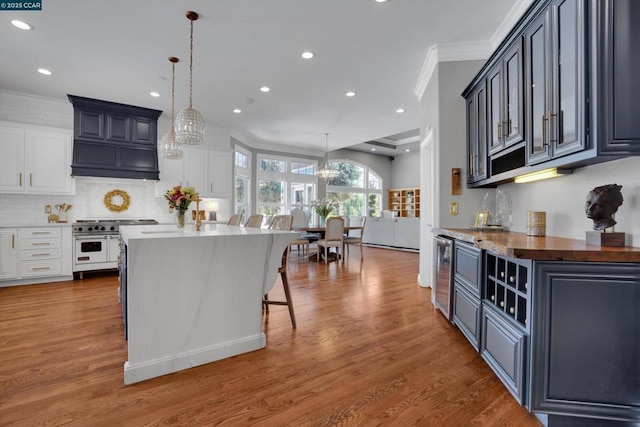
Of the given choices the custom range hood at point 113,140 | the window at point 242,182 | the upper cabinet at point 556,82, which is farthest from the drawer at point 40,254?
the upper cabinet at point 556,82

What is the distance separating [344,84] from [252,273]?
3.33 m

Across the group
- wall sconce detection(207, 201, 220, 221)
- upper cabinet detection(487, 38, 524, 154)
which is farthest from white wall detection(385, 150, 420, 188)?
upper cabinet detection(487, 38, 524, 154)

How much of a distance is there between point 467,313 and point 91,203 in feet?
19.5

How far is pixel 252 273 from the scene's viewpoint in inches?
93.9

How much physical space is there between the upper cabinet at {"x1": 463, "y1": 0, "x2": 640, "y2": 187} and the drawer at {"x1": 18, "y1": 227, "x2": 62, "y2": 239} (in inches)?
234

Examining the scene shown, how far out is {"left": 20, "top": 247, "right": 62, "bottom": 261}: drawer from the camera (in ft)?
14.6

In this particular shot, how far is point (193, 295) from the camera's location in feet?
7.03

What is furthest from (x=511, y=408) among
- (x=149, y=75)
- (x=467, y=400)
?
(x=149, y=75)

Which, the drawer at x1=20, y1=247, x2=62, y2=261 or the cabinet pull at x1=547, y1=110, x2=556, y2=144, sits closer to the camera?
the cabinet pull at x1=547, y1=110, x2=556, y2=144

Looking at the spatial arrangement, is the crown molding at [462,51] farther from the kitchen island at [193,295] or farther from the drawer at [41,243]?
the drawer at [41,243]

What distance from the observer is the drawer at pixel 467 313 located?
2.22m

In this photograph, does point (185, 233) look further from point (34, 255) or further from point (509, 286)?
point (34, 255)

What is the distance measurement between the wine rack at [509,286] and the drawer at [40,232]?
18.8 ft

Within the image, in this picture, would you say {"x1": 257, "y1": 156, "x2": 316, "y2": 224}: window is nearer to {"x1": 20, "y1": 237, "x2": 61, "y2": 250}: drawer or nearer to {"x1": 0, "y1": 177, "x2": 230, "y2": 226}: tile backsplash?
{"x1": 0, "y1": 177, "x2": 230, "y2": 226}: tile backsplash
